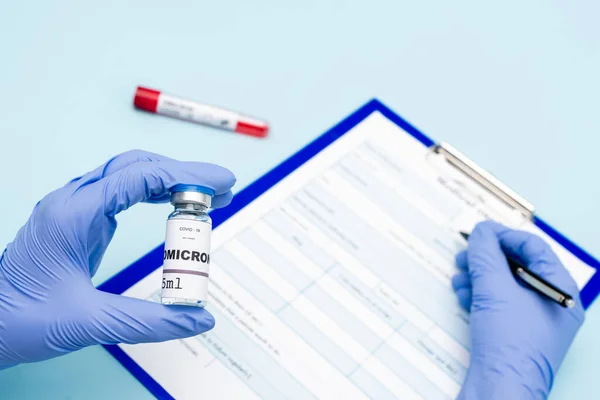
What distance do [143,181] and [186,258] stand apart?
0.13 meters

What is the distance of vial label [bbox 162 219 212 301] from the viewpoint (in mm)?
659

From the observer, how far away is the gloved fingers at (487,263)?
0.90 metres

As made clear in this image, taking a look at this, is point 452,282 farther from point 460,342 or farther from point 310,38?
point 310,38

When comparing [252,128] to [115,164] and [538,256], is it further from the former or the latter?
[538,256]

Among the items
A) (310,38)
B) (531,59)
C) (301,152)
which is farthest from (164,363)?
(531,59)

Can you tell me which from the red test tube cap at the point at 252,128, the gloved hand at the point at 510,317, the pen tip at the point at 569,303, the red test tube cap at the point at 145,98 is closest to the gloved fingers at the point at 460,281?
the gloved hand at the point at 510,317

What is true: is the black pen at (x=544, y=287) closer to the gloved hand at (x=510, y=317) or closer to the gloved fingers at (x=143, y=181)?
the gloved hand at (x=510, y=317)

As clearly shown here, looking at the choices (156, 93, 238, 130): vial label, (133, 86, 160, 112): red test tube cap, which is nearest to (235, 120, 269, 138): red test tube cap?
(156, 93, 238, 130): vial label

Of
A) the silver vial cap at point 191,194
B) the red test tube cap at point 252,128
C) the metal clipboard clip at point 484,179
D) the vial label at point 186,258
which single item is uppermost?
the metal clipboard clip at point 484,179

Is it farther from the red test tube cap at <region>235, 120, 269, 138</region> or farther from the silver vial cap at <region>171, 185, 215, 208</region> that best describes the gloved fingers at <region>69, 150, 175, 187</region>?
the red test tube cap at <region>235, 120, 269, 138</region>

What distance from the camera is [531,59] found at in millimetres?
1185

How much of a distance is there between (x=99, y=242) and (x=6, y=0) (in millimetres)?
530

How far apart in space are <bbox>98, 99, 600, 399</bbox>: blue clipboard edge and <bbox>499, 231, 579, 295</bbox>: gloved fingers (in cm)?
6

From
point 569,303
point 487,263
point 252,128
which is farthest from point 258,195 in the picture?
point 569,303
